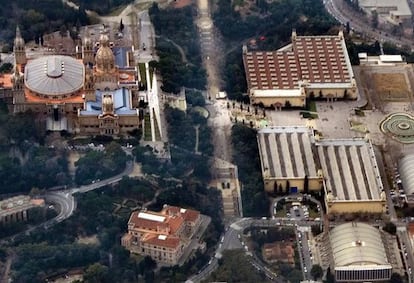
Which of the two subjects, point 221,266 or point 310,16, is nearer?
point 221,266

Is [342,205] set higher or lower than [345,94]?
lower

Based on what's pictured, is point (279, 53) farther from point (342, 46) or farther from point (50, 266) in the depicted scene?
point (50, 266)

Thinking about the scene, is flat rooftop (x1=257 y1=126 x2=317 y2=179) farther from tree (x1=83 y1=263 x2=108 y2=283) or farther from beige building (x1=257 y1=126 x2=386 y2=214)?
tree (x1=83 y1=263 x2=108 y2=283)

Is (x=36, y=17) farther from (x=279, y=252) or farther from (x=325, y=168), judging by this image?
(x=279, y=252)

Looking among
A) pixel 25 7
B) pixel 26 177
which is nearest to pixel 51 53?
pixel 25 7

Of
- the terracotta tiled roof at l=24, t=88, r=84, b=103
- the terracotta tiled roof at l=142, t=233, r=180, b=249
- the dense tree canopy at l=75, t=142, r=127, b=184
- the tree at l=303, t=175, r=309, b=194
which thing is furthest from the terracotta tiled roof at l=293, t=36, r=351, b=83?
the terracotta tiled roof at l=142, t=233, r=180, b=249

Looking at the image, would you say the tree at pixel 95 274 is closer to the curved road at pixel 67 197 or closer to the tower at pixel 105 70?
the curved road at pixel 67 197
